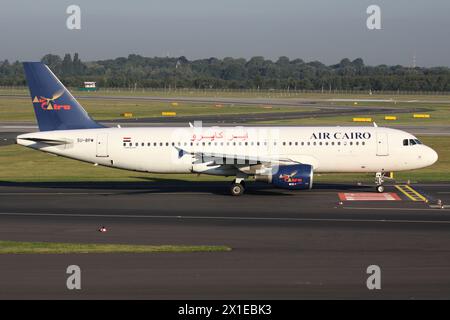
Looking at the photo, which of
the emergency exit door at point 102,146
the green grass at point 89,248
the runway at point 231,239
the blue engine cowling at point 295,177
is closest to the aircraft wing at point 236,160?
the blue engine cowling at point 295,177

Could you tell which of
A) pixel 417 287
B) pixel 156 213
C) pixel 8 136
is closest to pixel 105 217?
pixel 156 213

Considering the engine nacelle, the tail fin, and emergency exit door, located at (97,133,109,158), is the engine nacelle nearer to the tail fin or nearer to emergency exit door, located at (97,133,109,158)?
emergency exit door, located at (97,133,109,158)

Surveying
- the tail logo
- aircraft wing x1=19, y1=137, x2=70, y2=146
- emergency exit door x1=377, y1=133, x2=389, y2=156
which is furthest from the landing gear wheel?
Result: the tail logo

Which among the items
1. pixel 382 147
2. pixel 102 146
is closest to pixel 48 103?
pixel 102 146

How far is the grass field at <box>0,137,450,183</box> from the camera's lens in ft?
189

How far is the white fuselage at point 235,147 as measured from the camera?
4838 centimetres

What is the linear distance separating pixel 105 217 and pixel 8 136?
54.8 metres

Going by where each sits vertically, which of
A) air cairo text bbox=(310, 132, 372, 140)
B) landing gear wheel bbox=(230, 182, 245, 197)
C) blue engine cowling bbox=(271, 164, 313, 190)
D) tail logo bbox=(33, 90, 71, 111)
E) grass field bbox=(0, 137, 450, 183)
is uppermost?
tail logo bbox=(33, 90, 71, 111)

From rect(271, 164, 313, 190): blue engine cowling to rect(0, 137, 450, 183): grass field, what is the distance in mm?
→ 10203

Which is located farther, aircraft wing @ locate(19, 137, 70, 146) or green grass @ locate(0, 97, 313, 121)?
green grass @ locate(0, 97, 313, 121)

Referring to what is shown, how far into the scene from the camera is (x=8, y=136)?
9188cm

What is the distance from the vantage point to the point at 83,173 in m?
61.7

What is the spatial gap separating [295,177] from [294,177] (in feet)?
0.19

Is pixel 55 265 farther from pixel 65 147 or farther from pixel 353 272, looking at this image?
pixel 65 147
